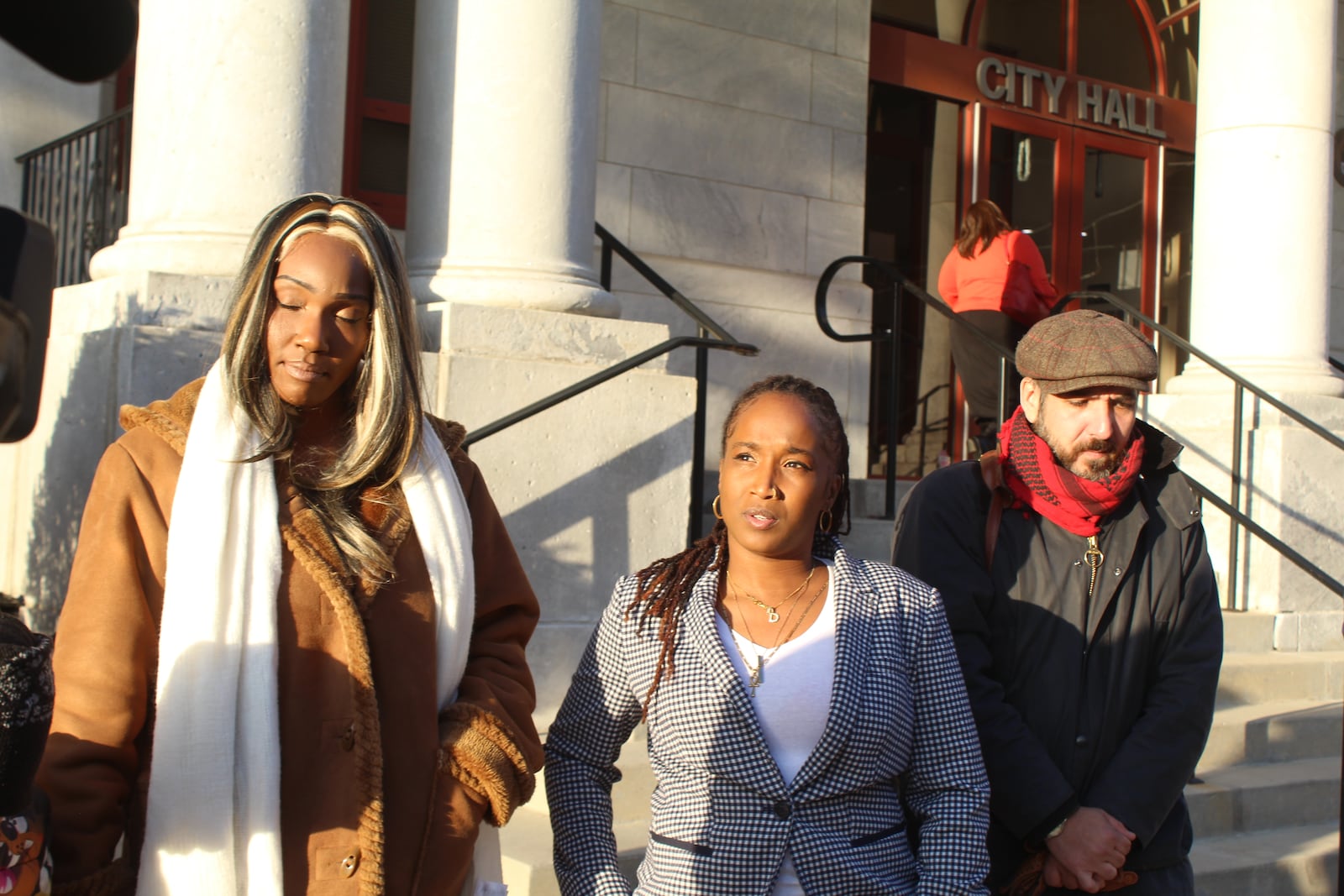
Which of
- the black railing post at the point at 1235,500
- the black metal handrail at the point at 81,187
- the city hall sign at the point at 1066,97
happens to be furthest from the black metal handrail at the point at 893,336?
the black metal handrail at the point at 81,187

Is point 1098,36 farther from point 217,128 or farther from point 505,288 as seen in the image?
point 217,128

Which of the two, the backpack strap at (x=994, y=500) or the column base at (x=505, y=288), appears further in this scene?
the column base at (x=505, y=288)

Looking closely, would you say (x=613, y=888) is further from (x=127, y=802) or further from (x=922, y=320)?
(x=922, y=320)

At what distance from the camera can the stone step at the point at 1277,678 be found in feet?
21.1

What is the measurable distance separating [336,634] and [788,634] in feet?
2.68

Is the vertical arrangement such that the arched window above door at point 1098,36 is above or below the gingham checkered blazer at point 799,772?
above

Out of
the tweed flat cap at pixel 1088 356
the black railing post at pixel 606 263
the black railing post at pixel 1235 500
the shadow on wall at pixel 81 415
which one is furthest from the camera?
the black railing post at pixel 1235 500

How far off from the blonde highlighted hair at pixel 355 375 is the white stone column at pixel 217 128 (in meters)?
2.33

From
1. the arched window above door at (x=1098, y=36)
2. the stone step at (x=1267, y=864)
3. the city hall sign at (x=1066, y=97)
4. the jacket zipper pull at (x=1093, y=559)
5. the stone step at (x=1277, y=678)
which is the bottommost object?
the stone step at (x=1267, y=864)

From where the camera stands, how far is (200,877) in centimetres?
203

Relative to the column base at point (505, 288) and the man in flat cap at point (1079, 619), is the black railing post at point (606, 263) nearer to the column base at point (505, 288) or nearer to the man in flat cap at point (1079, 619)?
the column base at point (505, 288)

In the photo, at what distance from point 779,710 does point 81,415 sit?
2.99m

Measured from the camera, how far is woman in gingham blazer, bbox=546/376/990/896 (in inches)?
90.4

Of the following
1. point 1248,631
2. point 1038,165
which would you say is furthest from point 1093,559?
point 1038,165
